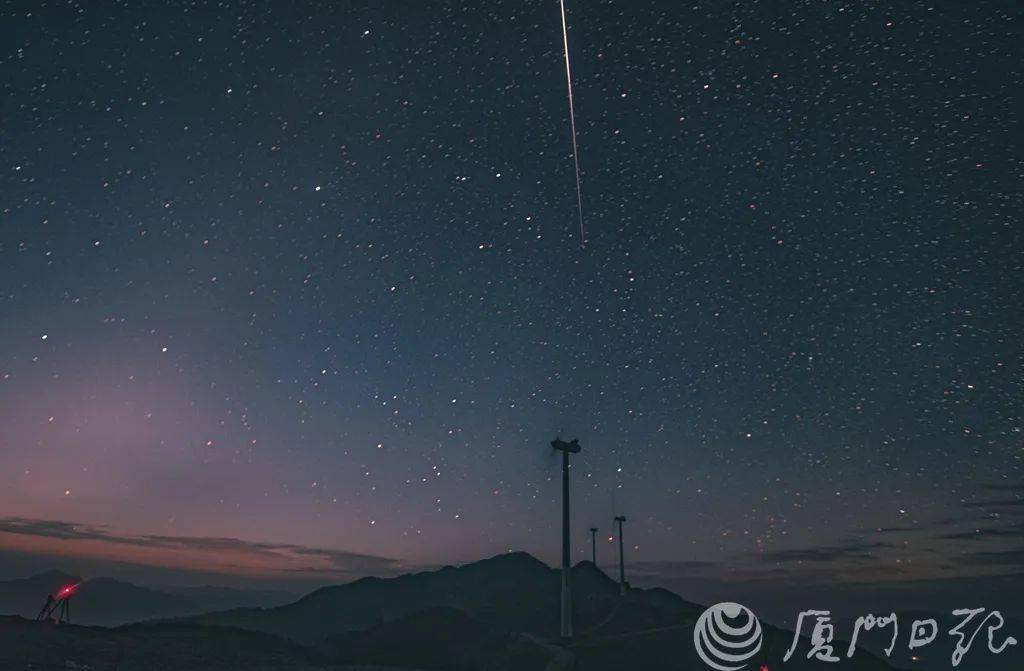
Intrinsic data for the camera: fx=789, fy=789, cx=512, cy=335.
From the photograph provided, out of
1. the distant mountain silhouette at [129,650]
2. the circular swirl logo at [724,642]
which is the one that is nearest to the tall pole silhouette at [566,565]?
the circular swirl logo at [724,642]

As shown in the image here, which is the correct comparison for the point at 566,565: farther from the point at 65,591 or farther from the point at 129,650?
the point at 65,591

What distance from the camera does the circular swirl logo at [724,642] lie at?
52.3 meters

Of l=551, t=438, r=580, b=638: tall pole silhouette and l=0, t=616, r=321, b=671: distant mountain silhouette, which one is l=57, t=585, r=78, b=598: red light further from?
l=551, t=438, r=580, b=638: tall pole silhouette

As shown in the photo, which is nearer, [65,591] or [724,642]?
[65,591]

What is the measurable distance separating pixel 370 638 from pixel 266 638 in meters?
34.2

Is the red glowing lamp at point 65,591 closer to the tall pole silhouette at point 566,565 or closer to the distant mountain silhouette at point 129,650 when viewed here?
the distant mountain silhouette at point 129,650

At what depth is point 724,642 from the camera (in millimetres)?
64375

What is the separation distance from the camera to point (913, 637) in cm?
3544

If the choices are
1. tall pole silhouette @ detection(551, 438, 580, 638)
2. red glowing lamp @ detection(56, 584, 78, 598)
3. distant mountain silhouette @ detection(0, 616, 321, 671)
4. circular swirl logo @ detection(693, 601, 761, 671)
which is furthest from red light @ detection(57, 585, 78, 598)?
circular swirl logo @ detection(693, 601, 761, 671)

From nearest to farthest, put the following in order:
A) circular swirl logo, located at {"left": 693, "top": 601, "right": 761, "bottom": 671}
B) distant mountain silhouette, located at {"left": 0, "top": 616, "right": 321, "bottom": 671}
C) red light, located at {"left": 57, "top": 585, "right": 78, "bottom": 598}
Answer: distant mountain silhouette, located at {"left": 0, "top": 616, "right": 321, "bottom": 671}
red light, located at {"left": 57, "top": 585, "right": 78, "bottom": 598}
circular swirl logo, located at {"left": 693, "top": 601, "right": 761, "bottom": 671}

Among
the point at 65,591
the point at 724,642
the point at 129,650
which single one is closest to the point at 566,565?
the point at 724,642

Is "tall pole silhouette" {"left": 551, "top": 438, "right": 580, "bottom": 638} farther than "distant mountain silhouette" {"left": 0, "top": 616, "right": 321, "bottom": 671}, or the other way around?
"tall pole silhouette" {"left": 551, "top": 438, "right": 580, "bottom": 638}

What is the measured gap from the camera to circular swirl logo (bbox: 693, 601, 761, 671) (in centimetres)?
5232

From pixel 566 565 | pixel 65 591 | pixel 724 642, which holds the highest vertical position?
pixel 566 565
